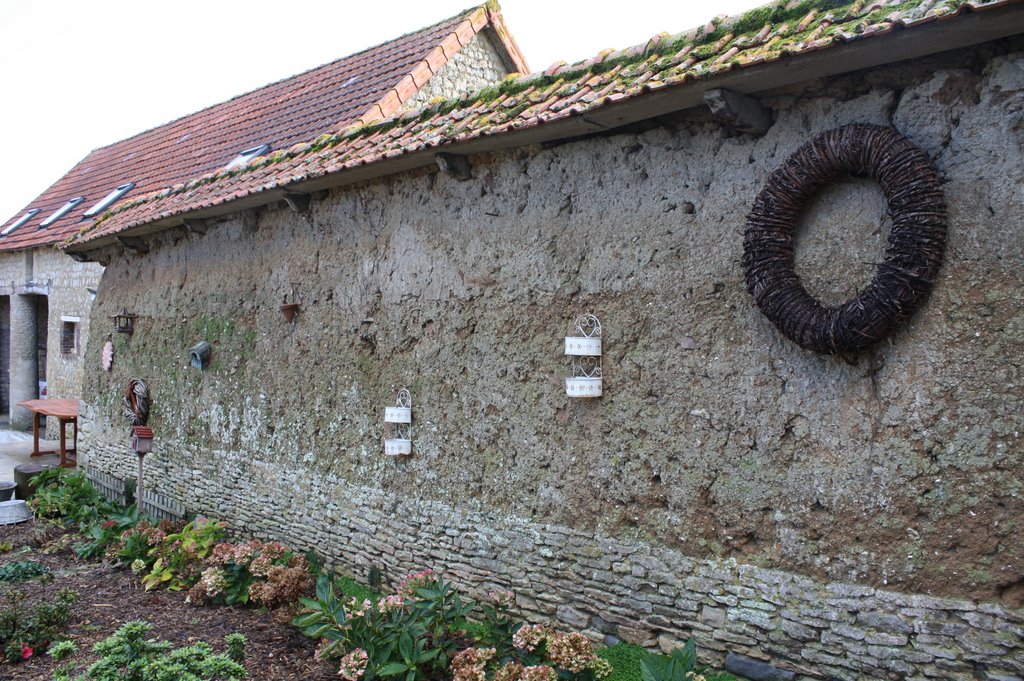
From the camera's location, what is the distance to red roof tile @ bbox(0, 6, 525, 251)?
9578 millimetres

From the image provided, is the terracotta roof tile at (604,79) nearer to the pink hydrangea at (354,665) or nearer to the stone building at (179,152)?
the stone building at (179,152)

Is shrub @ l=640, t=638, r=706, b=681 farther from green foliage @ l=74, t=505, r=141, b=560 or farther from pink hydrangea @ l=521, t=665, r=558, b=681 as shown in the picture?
green foliage @ l=74, t=505, r=141, b=560

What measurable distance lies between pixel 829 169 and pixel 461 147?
236 cm

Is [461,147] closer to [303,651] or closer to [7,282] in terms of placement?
[303,651]

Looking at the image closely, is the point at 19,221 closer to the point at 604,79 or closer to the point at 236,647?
the point at 236,647

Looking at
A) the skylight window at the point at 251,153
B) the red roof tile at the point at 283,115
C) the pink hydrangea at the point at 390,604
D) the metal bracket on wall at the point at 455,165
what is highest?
the red roof tile at the point at 283,115

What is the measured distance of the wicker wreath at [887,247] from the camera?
3.46m

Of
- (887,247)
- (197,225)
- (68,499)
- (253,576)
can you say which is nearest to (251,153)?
(197,225)

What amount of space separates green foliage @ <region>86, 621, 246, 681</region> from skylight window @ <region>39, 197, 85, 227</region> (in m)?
13.1

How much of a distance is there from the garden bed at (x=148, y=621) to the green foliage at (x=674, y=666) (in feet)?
7.17

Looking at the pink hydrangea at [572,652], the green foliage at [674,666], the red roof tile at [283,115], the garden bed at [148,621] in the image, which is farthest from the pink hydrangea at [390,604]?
the red roof tile at [283,115]

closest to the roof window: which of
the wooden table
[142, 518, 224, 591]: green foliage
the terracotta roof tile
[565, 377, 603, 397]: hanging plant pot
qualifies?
the wooden table

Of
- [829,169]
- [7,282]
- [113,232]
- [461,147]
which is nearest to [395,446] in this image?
[461,147]

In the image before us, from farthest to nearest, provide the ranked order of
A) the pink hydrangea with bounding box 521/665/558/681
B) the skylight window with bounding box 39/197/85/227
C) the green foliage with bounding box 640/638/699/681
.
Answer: the skylight window with bounding box 39/197/85/227 → the pink hydrangea with bounding box 521/665/558/681 → the green foliage with bounding box 640/638/699/681
